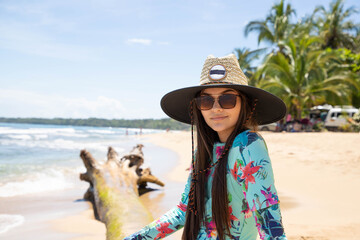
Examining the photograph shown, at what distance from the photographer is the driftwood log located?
386cm

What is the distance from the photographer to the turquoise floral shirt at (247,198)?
1.18 m

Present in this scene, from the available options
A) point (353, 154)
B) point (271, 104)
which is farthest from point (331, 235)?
point (353, 154)

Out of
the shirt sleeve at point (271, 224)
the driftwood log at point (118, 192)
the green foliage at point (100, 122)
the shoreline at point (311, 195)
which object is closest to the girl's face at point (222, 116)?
the shirt sleeve at point (271, 224)

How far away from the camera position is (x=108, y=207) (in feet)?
15.6

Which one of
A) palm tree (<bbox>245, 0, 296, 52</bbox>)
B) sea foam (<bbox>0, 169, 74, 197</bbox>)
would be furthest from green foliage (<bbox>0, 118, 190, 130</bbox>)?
sea foam (<bbox>0, 169, 74, 197</bbox>)

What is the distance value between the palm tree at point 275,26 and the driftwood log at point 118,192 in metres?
22.5

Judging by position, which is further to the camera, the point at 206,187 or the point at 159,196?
the point at 159,196

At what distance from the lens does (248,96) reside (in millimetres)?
1691

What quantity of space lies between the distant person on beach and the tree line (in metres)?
19.8

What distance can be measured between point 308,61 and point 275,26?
22.9 feet

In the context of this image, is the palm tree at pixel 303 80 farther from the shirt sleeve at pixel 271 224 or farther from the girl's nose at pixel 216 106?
the shirt sleeve at pixel 271 224

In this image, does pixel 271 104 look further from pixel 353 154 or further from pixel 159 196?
pixel 353 154

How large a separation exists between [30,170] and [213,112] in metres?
10.1

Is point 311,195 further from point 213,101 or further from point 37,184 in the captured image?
point 37,184
